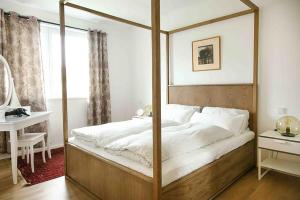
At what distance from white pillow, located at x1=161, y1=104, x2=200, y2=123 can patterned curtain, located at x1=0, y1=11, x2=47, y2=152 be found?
85.0 inches

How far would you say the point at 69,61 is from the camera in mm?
4008

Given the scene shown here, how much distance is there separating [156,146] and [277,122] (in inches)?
72.5

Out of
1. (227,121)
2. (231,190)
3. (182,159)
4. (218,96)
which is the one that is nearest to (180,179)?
(182,159)

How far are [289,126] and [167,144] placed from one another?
162 centimetres

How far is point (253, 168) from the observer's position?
2846mm

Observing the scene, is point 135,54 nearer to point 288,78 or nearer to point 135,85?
point 135,85

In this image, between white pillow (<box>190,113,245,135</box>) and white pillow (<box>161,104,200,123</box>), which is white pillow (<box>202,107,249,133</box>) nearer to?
white pillow (<box>190,113,245,135</box>)

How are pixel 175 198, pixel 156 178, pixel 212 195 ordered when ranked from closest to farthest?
pixel 156 178 → pixel 175 198 → pixel 212 195

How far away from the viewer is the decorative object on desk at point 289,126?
7.88ft

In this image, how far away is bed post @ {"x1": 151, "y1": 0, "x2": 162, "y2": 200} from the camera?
1467 mm

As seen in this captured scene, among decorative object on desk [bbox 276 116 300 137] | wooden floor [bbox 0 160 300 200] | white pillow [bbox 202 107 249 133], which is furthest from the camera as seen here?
white pillow [bbox 202 107 249 133]

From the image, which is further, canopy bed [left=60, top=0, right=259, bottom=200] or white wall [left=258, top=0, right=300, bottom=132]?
white wall [left=258, top=0, right=300, bottom=132]

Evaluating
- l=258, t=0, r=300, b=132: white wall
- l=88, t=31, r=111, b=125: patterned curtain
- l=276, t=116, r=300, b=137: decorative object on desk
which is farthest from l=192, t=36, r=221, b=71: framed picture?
l=88, t=31, r=111, b=125: patterned curtain

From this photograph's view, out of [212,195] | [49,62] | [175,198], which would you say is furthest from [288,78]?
[49,62]
